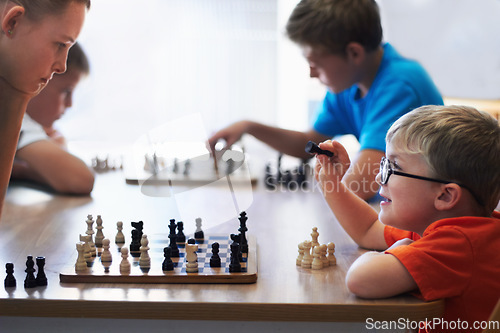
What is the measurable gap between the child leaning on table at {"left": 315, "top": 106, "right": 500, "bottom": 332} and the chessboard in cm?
94

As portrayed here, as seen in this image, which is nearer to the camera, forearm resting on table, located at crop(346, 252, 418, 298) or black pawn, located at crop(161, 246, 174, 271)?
forearm resting on table, located at crop(346, 252, 418, 298)

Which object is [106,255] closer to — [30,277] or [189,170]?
[30,277]

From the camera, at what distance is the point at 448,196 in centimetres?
104

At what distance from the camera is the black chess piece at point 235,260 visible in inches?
41.7

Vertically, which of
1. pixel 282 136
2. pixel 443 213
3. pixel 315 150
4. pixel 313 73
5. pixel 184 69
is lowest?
pixel 443 213

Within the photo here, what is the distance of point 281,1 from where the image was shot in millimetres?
4434

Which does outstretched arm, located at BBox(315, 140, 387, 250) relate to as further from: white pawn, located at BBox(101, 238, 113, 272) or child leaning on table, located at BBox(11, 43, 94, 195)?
child leaning on table, located at BBox(11, 43, 94, 195)

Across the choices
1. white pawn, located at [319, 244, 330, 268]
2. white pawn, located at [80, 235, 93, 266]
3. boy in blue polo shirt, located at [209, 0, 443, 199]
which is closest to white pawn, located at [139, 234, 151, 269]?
white pawn, located at [80, 235, 93, 266]

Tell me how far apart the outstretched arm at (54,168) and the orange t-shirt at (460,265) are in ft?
3.93

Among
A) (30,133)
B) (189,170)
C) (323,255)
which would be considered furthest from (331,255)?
(30,133)

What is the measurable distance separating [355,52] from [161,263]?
1055mm

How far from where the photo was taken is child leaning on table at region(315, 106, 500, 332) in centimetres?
96

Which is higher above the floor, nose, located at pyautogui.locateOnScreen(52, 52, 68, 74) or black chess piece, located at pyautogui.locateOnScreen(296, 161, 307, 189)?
nose, located at pyautogui.locateOnScreen(52, 52, 68, 74)

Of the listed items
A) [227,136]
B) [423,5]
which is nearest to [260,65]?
[423,5]
